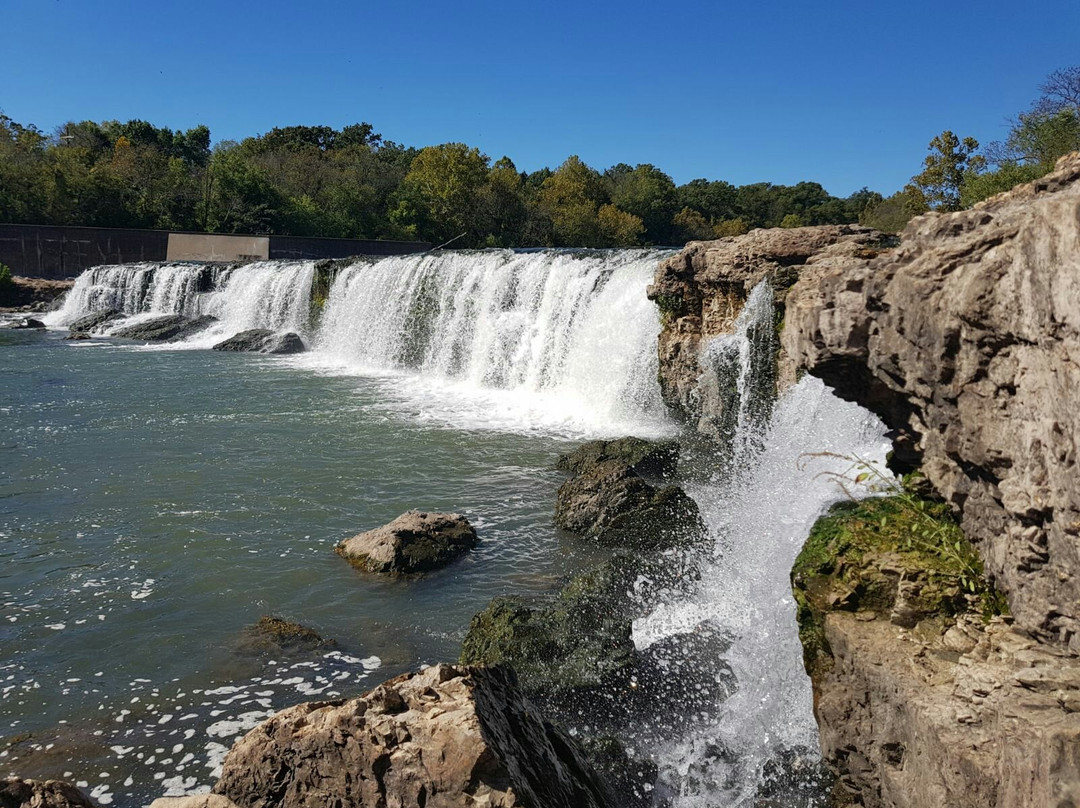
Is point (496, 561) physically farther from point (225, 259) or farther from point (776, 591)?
point (225, 259)

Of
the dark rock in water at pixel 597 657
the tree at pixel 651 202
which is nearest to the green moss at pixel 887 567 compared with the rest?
the dark rock in water at pixel 597 657

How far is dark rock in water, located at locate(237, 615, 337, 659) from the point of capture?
17.5ft

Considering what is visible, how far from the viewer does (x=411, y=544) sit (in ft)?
22.5

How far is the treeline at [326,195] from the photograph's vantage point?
133 ft

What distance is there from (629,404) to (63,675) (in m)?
8.99

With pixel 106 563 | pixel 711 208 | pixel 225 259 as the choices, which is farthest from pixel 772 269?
pixel 711 208

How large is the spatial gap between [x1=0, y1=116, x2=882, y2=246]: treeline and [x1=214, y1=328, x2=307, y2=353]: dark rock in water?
47.7 ft

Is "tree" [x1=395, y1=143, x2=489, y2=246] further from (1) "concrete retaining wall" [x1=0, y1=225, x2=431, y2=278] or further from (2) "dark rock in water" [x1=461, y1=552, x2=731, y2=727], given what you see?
(2) "dark rock in water" [x1=461, y1=552, x2=731, y2=727]

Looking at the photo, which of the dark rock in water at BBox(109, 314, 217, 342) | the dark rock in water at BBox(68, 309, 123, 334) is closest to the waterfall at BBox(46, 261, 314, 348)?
the dark rock in water at BBox(109, 314, 217, 342)

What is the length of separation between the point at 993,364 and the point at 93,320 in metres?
28.2

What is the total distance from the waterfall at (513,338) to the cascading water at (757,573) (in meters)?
2.69

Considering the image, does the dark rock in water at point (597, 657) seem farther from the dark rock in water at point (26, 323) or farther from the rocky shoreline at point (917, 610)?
the dark rock in water at point (26, 323)

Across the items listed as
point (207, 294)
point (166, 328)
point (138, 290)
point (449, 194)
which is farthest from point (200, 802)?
point (449, 194)

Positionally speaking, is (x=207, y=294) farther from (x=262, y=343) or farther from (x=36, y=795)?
(x=36, y=795)
